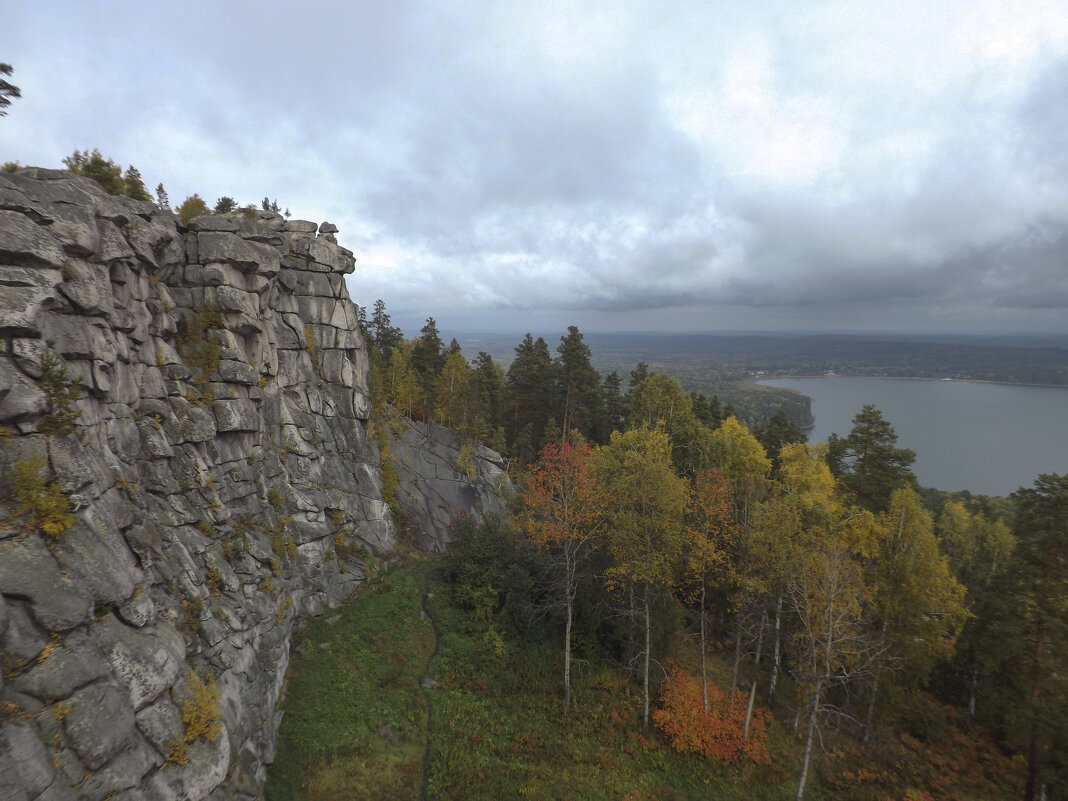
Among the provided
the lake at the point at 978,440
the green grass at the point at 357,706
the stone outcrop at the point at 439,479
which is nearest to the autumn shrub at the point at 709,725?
the green grass at the point at 357,706

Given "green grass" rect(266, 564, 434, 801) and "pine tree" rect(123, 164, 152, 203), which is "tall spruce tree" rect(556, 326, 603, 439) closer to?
"green grass" rect(266, 564, 434, 801)

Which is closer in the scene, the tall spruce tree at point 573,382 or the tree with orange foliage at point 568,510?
the tree with orange foliage at point 568,510

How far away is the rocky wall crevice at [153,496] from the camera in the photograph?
8766mm

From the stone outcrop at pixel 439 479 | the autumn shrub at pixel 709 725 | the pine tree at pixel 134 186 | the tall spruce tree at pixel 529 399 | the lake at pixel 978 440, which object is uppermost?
the pine tree at pixel 134 186

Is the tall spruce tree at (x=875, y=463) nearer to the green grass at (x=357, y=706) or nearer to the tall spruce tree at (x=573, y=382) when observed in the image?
the tall spruce tree at (x=573, y=382)

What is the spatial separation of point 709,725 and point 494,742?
32.0 feet

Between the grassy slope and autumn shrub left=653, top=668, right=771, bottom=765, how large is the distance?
51 cm

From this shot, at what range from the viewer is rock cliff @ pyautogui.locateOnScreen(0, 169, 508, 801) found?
28.9 feet

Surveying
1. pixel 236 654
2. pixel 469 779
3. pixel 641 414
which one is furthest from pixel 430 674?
pixel 641 414

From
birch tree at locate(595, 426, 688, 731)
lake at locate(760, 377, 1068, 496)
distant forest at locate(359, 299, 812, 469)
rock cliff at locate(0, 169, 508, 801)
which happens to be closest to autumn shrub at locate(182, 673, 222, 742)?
rock cliff at locate(0, 169, 508, 801)

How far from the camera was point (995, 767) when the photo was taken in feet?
71.3

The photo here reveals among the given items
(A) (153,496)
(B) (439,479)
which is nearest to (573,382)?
(B) (439,479)

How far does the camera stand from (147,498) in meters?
13.9

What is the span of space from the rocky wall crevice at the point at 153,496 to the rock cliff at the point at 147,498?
0.18 ft
